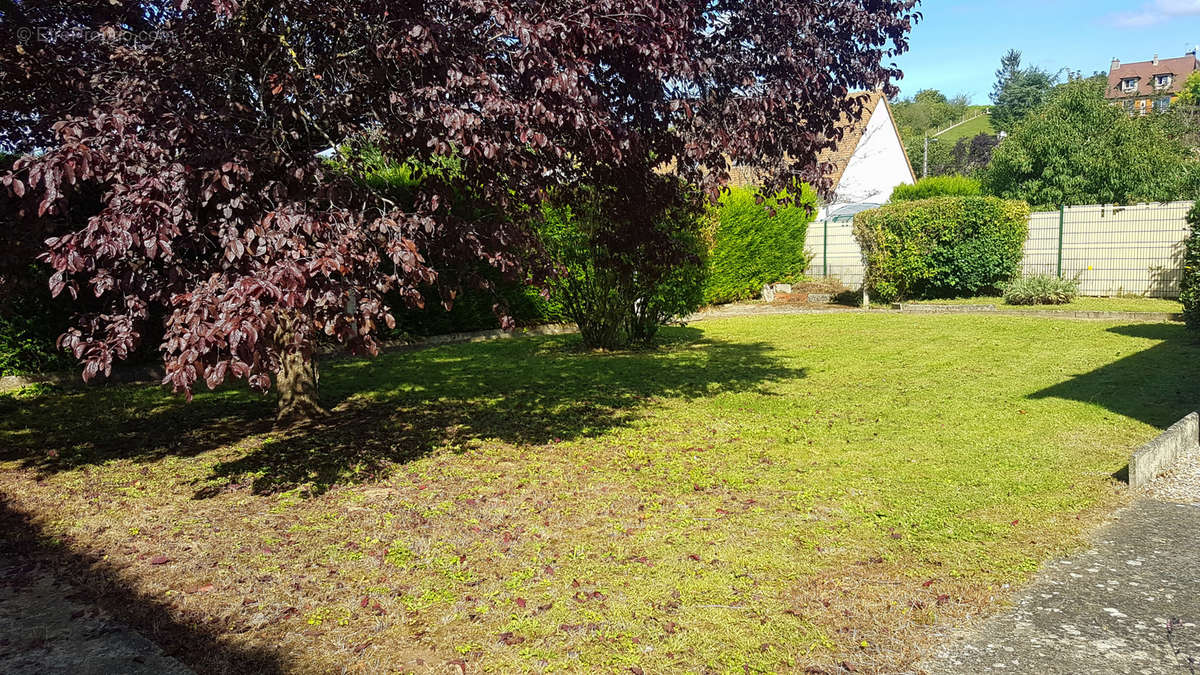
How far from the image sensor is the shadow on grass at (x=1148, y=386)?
7118 millimetres

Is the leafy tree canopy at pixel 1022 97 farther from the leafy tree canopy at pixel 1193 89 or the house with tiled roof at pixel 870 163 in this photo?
the house with tiled roof at pixel 870 163

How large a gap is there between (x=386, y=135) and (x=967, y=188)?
31.4 m

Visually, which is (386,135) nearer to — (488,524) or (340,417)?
(488,524)

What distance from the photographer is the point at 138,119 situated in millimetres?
4066

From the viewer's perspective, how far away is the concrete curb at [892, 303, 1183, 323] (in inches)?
529

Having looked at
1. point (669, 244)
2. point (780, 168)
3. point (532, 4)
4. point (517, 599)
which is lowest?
point (517, 599)

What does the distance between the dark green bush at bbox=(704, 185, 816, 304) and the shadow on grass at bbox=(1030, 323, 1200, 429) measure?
9.23m

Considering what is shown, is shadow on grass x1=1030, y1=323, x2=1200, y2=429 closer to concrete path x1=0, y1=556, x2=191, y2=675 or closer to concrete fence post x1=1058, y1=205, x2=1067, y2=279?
concrete fence post x1=1058, y1=205, x2=1067, y2=279

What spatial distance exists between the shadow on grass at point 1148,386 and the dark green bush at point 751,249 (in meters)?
9.23

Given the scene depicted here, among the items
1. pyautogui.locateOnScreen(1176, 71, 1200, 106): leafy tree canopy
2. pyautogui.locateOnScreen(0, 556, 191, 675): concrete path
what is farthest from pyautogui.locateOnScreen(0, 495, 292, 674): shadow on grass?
pyautogui.locateOnScreen(1176, 71, 1200, 106): leafy tree canopy

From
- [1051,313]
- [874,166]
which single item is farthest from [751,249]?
[874,166]

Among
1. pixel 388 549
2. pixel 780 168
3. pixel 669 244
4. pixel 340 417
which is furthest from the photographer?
pixel 340 417

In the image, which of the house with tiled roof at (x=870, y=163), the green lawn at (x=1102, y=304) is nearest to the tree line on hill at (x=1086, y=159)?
the house with tiled roof at (x=870, y=163)

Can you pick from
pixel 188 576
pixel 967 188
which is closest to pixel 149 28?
pixel 188 576
